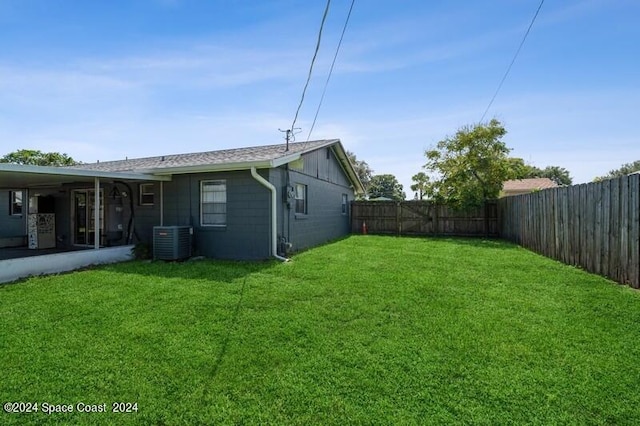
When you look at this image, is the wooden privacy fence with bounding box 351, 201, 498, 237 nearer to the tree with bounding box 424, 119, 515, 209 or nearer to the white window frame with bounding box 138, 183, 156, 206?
the tree with bounding box 424, 119, 515, 209

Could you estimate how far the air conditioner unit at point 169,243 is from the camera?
8.20 m

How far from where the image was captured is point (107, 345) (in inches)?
136

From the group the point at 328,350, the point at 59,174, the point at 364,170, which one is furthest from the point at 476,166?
the point at 364,170

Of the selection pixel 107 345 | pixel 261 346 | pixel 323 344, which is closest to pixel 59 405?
pixel 107 345

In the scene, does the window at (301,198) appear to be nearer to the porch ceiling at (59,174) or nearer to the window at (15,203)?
the porch ceiling at (59,174)

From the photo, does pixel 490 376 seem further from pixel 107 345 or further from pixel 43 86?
pixel 43 86

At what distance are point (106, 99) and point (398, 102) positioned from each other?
8605mm

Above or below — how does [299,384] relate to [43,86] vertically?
below

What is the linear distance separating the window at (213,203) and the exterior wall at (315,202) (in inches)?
57.7

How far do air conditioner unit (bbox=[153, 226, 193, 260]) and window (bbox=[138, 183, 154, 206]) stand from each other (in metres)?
1.96

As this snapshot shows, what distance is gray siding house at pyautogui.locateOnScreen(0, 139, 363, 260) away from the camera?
8.38m

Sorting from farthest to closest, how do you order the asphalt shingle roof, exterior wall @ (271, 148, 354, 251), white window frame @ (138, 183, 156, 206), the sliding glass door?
1. the sliding glass door
2. white window frame @ (138, 183, 156, 206)
3. exterior wall @ (271, 148, 354, 251)
4. the asphalt shingle roof

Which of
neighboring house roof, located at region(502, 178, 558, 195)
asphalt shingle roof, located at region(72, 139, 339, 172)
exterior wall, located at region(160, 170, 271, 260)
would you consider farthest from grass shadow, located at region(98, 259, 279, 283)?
neighboring house roof, located at region(502, 178, 558, 195)

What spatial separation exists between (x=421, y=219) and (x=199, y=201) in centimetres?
1062
